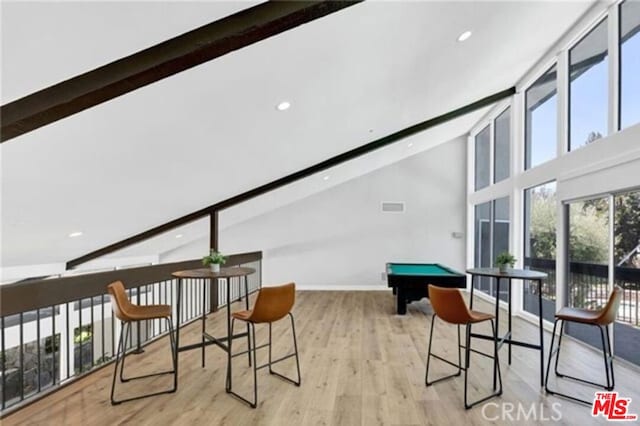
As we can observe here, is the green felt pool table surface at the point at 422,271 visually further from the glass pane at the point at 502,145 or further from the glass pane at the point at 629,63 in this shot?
the glass pane at the point at 629,63

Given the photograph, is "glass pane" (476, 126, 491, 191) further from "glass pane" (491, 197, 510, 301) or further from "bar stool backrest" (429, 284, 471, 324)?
"bar stool backrest" (429, 284, 471, 324)

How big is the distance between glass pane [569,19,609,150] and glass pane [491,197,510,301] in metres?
2.27

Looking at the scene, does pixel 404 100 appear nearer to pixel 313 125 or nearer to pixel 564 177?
pixel 313 125

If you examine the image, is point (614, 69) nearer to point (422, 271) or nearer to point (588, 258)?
Answer: point (588, 258)

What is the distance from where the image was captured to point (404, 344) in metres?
4.37

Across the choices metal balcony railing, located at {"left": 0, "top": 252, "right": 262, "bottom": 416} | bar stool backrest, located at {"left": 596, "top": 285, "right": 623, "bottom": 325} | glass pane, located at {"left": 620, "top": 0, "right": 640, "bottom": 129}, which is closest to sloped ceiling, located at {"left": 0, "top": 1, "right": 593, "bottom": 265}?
glass pane, located at {"left": 620, "top": 0, "right": 640, "bottom": 129}

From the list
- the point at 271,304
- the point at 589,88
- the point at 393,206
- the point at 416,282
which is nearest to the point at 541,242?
the point at 416,282

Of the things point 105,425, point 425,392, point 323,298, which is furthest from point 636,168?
point 323,298

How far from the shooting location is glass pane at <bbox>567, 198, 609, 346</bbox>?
4080 millimetres

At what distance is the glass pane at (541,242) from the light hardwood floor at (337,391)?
37.3 inches

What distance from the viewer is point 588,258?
434 centimetres

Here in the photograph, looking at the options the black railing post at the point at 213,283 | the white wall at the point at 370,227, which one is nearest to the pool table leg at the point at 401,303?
the white wall at the point at 370,227

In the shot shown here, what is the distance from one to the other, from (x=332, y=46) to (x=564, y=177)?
3.65 m

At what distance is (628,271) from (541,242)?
5.94 feet
